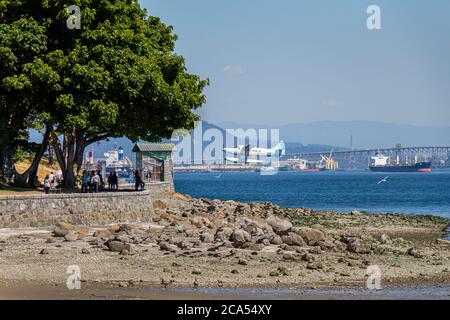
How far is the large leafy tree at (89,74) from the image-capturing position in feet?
142

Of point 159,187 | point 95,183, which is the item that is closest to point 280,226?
point 95,183

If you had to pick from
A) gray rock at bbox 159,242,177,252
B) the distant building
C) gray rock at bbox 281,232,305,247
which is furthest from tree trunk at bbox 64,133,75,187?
gray rock at bbox 281,232,305,247

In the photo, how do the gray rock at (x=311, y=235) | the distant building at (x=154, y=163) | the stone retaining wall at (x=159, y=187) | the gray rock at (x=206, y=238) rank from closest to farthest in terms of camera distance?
the gray rock at (x=206, y=238)
the gray rock at (x=311, y=235)
the stone retaining wall at (x=159, y=187)
the distant building at (x=154, y=163)

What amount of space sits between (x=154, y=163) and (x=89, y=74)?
22253 mm

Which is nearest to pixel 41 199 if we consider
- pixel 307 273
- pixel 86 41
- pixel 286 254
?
pixel 86 41

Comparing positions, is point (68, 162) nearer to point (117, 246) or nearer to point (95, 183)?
point (95, 183)

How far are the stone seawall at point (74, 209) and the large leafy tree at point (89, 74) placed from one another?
13.3 ft

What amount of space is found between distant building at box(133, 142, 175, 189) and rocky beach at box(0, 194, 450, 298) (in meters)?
22.7

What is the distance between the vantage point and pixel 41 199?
38531 millimetres

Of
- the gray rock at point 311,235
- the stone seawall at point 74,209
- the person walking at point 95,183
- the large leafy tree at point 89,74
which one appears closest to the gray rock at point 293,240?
the gray rock at point 311,235

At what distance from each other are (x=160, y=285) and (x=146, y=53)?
2518 cm

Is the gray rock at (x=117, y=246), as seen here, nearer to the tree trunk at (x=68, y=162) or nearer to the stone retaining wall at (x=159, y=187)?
the tree trunk at (x=68, y=162)

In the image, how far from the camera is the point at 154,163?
2559 inches
